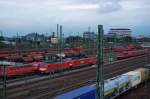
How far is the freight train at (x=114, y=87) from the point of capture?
875 inches

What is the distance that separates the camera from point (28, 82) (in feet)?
125

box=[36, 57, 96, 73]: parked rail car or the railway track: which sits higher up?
box=[36, 57, 96, 73]: parked rail car

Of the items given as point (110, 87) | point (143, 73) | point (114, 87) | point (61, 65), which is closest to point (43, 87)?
point (114, 87)

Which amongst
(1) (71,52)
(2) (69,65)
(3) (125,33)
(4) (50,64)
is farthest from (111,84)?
(3) (125,33)

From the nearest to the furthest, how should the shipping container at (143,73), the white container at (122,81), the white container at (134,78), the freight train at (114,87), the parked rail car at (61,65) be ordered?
the freight train at (114,87) → the white container at (122,81) → the white container at (134,78) → the shipping container at (143,73) → the parked rail car at (61,65)

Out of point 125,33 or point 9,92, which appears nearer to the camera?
point 9,92

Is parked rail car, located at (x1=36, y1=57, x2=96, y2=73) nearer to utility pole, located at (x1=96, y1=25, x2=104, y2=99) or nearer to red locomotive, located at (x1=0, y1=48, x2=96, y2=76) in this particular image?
red locomotive, located at (x1=0, y1=48, x2=96, y2=76)

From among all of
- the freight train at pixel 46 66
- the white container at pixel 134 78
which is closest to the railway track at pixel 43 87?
the freight train at pixel 46 66

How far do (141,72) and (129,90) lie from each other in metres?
4.99

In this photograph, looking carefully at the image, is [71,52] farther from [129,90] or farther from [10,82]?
[129,90]

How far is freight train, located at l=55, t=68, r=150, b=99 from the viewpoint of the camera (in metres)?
22.2

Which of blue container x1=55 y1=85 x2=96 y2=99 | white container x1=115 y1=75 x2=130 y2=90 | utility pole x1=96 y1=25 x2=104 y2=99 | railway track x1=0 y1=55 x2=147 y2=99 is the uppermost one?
utility pole x1=96 y1=25 x2=104 y2=99

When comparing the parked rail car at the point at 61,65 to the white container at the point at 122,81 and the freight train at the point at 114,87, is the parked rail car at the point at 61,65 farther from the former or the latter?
the white container at the point at 122,81

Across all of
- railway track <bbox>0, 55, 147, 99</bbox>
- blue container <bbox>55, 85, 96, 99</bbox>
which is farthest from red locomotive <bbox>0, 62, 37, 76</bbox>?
blue container <bbox>55, 85, 96, 99</bbox>
